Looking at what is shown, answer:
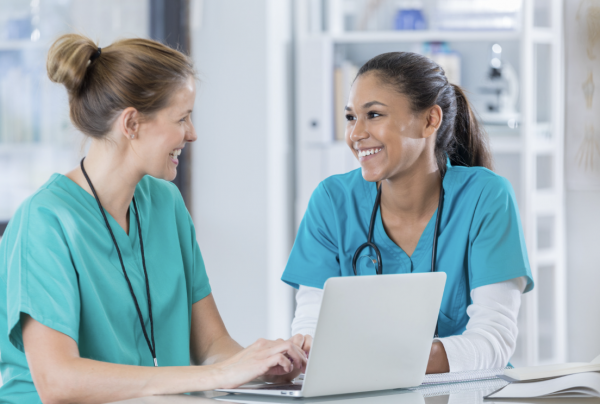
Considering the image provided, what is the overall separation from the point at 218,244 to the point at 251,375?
1837 millimetres

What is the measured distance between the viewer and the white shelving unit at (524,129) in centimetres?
265

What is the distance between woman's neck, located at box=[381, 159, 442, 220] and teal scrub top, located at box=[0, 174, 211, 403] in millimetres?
464

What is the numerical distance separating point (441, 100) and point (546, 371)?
67 centimetres

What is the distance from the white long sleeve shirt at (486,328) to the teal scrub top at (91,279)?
0.92 ft

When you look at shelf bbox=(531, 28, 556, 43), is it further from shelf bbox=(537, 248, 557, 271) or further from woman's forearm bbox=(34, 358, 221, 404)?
woman's forearm bbox=(34, 358, 221, 404)

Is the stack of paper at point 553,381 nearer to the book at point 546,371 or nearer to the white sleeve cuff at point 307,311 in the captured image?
the book at point 546,371

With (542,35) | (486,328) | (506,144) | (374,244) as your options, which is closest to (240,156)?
(506,144)

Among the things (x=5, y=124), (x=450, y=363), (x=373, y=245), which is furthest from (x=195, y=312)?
(x=5, y=124)

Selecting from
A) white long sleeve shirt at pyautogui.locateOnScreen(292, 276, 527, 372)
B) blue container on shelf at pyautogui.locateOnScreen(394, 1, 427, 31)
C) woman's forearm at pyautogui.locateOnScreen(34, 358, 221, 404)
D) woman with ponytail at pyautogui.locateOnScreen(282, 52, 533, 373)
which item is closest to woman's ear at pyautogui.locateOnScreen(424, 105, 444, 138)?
woman with ponytail at pyautogui.locateOnScreen(282, 52, 533, 373)

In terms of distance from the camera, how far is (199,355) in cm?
143

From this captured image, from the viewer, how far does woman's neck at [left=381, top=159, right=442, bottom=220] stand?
4.86 feet

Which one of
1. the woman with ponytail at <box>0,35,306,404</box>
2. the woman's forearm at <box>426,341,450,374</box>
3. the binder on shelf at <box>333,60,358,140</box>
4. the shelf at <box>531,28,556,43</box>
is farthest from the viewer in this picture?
the binder on shelf at <box>333,60,358,140</box>

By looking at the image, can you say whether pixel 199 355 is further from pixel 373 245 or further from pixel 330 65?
pixel 330 65

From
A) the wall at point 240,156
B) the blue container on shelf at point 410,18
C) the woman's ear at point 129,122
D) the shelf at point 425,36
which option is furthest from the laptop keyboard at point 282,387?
the blue container on shelf at point 410,18
